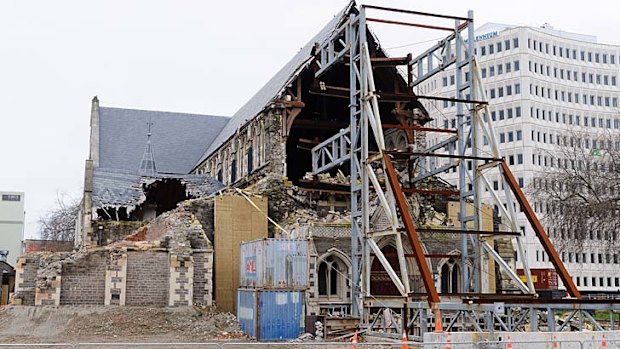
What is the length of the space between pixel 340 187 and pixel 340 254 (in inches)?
236

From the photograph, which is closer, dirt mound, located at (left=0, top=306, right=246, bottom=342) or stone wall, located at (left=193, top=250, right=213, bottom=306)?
dirt mound, located at (left=0, top=306, right=246, bottom=342)

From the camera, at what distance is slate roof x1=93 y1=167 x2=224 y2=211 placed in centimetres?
4097

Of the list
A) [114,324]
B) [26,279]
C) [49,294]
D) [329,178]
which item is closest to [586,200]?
[329,178]

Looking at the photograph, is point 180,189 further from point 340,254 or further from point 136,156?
point 340,254

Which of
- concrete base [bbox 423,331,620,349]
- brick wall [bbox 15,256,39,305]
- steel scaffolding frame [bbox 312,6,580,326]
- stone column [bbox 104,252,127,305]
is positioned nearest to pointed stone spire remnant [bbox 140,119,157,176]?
brick wall [bbox 15,256,39,305]

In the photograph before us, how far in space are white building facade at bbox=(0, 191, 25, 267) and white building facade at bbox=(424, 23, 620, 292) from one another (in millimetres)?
60108

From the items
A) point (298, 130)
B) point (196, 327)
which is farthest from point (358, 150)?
point (298, 130)

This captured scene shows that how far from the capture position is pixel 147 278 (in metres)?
30.1

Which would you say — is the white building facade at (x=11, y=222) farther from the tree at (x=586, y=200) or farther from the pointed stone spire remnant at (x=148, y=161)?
the tree at (x=586, y=200)

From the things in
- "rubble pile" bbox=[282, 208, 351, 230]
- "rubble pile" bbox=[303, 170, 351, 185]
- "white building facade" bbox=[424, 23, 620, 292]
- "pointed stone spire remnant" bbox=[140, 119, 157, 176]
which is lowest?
"rubble pile" bbox=[282, 208, 351, 230]

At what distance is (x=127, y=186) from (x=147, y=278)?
45.2ft

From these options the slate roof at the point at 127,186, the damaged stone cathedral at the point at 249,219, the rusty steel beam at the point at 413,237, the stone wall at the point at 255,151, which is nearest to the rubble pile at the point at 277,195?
the damaged stone cathedral at the point at 249,219

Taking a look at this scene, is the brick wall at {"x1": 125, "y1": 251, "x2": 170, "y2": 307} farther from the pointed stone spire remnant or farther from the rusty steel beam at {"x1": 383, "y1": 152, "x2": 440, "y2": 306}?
the pointed stone spire remnant

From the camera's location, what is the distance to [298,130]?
41531 millimetres
